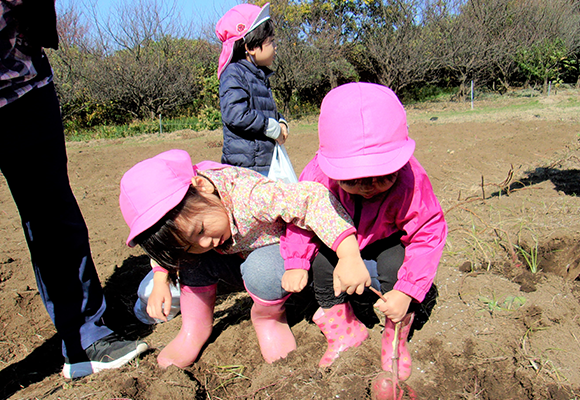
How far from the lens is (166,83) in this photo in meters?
13.6

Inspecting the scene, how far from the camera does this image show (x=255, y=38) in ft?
8.86

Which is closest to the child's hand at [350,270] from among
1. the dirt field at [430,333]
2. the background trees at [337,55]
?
the dirt field at [430,333]

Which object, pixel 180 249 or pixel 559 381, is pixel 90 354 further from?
pixel 559 381

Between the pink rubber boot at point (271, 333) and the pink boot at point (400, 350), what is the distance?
41 cm

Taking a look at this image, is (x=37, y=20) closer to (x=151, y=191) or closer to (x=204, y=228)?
(x=151, y=191)

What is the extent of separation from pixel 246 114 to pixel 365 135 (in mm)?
1548

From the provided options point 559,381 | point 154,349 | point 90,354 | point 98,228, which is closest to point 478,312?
point 559,381

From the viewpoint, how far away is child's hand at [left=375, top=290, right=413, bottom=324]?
1.54 metres

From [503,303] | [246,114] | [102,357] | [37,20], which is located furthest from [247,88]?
[503,303]

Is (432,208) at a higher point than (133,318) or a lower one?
higher

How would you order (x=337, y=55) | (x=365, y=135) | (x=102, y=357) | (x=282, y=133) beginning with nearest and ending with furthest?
(x=365, y=135) < (x=102, y=357) < (x=282, y=133) < (x=337, y=55)

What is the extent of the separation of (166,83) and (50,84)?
41.8 feet

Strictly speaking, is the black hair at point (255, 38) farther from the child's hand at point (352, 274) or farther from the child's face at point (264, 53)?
the child's hand at point (352, 274)

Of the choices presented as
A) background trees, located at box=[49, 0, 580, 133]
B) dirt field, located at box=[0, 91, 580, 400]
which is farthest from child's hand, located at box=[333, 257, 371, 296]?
background trees, located at box=[49, 0, 580, 133]
